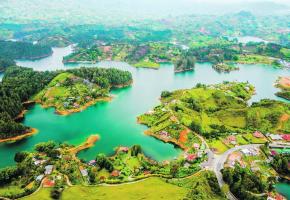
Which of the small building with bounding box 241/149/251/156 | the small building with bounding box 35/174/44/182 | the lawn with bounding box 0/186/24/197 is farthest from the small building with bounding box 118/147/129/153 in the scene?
the small building with bounding box 241/149/251/156

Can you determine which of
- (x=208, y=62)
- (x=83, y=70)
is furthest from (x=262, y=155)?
(x=208, y=62)

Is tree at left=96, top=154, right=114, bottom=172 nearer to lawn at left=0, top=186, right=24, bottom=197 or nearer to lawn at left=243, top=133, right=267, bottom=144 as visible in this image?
lawn at left=0, top=186, right=24, bottom=197

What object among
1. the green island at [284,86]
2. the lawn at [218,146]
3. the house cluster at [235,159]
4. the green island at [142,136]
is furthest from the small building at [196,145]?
the green island at [284,86]

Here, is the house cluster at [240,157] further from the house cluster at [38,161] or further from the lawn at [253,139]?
the house cluster at [38,161]

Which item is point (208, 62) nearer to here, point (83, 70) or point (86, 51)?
point (86, 51)

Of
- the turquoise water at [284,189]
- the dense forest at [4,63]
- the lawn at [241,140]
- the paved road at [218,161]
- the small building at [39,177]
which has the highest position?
the dense forest at [4,63]

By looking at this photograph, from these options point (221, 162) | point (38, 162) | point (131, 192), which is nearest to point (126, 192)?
point (131, 192)
